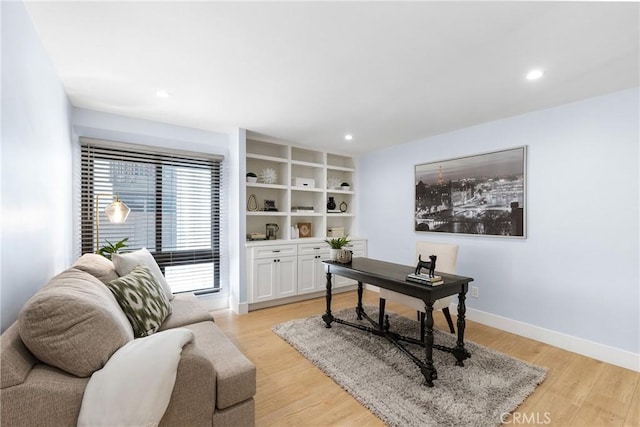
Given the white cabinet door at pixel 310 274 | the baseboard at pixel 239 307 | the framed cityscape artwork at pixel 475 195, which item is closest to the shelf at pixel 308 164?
the white cabinet door at pixel 310 274

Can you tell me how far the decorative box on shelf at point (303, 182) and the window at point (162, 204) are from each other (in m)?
1.13

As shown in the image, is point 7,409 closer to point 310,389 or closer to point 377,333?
point 310,389

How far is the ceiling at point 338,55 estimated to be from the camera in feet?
5.17

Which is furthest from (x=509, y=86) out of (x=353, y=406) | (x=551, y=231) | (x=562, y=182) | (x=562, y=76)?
(x=353, y=406)

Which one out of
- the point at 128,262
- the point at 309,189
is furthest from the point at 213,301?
the point at 309,189

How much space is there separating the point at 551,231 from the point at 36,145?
13.7 ft

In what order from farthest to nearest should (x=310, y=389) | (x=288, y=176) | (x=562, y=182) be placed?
1. (x=288, y=176)
2. (x=562, y=182)
3. (x=310, y=389)

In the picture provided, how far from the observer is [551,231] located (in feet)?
9.44

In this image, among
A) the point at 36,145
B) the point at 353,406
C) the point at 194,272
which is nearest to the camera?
the point at 36,145

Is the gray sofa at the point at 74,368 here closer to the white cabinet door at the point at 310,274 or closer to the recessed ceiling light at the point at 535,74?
the white cabinet door at the point at 310,274

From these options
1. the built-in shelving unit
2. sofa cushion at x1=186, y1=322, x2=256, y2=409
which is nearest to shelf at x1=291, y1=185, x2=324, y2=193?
the built-in shelving unit

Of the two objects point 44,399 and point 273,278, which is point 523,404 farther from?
point 273,278

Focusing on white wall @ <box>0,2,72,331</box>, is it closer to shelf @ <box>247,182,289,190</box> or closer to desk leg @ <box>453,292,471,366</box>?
shelf @ <box>247,182,289,190</box>

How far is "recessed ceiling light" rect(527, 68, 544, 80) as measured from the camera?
7.13ft
